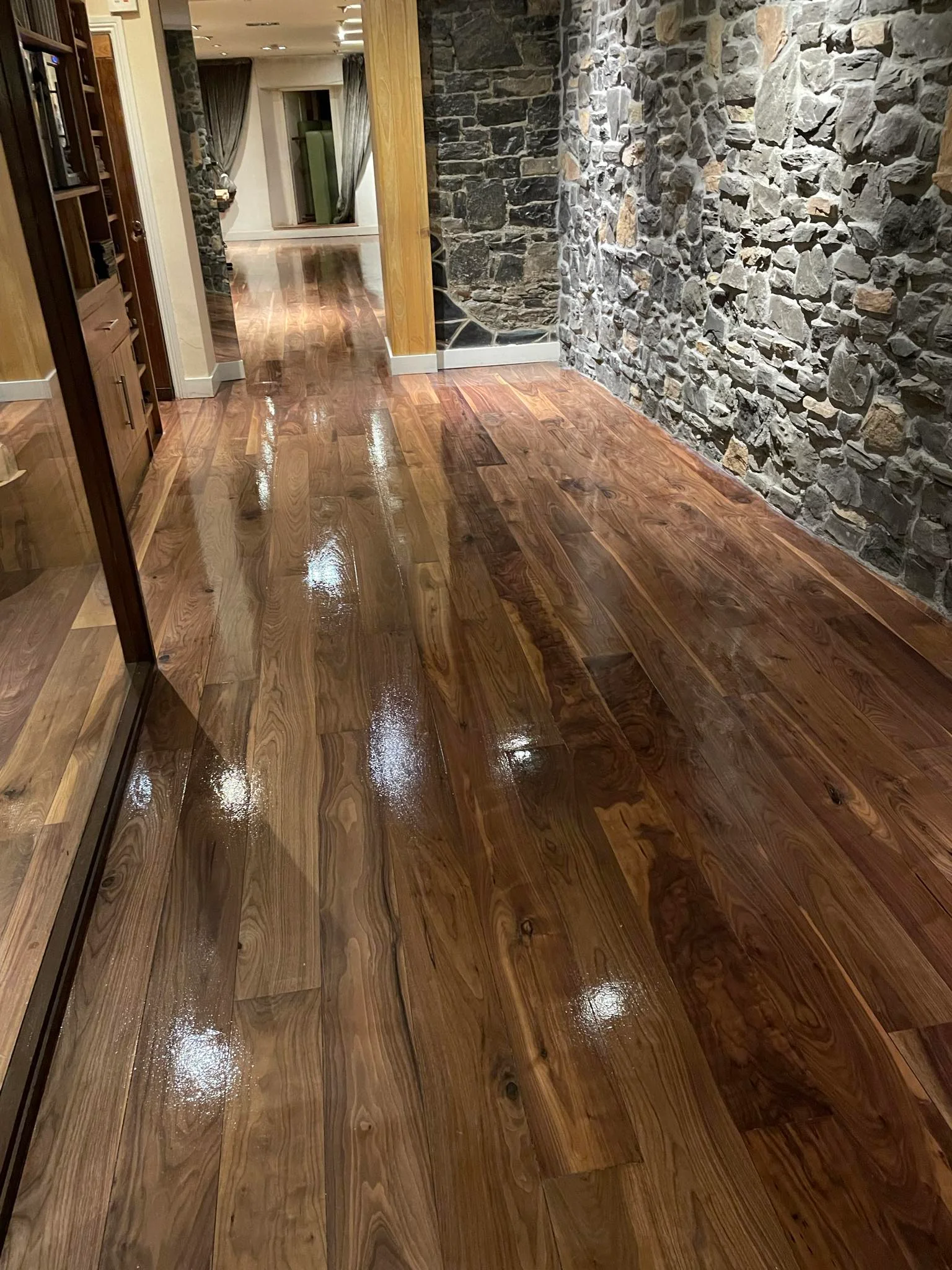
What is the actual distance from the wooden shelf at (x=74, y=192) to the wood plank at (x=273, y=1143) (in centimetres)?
282

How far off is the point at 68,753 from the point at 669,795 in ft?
4.40

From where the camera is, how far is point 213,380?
5473mm

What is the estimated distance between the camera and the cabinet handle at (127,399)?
155 inches

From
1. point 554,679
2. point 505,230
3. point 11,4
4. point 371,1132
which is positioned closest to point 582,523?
point 554,679

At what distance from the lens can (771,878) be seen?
1.79 meters

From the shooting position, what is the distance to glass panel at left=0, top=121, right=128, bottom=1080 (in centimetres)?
172

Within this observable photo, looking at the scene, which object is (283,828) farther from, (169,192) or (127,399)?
(169,192)

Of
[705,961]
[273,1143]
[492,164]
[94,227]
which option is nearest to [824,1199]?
[705,961]

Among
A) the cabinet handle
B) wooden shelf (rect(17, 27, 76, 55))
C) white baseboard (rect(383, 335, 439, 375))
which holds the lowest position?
white baseboard (rect(383, 335, 439, 375))

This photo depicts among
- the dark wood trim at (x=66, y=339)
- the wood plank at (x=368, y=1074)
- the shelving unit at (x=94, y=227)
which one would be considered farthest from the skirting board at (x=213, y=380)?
the wood plank at (x=368, y=1074)

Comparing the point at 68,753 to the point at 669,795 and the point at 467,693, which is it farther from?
the point at 669,795

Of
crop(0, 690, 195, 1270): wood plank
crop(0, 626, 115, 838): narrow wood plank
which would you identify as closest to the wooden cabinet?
crop(0, 626, 115, 838): narrow wood plank

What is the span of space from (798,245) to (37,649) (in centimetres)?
266

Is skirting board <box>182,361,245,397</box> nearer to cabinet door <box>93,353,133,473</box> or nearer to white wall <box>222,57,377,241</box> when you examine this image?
cabinet door <box>93,353,133,473</box>
